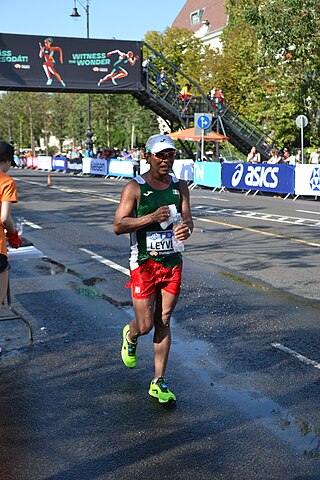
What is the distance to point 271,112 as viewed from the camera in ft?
131

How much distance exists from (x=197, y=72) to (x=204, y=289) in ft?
161

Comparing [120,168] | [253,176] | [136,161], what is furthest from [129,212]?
[120,168]

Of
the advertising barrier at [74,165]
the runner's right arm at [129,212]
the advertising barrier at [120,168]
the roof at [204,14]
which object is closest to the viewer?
the runner's right arm at [129,212]

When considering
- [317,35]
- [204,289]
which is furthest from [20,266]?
[317,35]

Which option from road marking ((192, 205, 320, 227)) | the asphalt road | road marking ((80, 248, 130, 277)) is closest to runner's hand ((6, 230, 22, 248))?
the asphalt road

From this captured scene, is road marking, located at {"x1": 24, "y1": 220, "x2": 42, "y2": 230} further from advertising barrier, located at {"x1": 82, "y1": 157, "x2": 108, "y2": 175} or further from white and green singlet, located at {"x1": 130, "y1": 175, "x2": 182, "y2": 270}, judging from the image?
advertising barrier, located at {"x1": 82, "y1": 157, "x2": 108, "y2": 175}

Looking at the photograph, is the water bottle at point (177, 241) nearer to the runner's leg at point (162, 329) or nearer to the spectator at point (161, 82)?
the runner's leg at point (162, 329)

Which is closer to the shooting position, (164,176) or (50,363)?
(164,176)

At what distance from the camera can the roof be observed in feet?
249

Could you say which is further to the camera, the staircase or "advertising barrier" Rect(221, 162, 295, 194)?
the staircase

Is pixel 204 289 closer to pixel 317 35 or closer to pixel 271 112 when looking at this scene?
pixel 317 35

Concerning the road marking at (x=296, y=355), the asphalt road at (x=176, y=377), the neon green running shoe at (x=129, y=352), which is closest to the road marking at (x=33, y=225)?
the asphalt road at (x=176, y=377)

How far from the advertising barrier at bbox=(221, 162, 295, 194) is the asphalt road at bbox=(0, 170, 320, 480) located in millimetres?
12437

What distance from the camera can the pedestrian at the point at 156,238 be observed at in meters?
4.72
